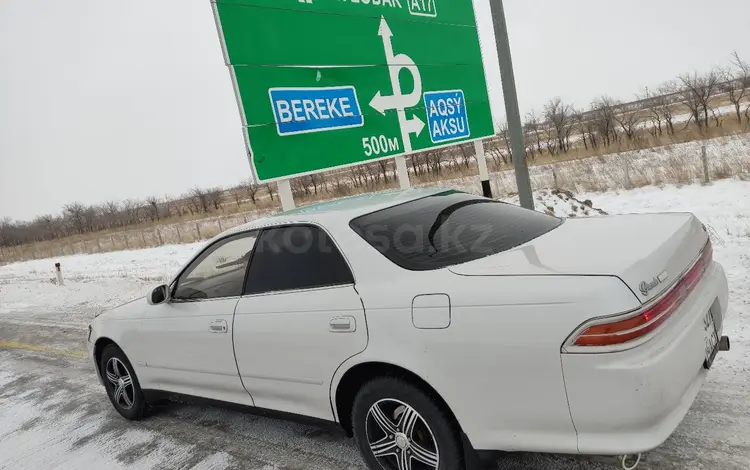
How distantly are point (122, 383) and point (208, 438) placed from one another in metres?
1.12

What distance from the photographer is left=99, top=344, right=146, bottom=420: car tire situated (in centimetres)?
458

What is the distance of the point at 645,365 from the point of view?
2111 mm

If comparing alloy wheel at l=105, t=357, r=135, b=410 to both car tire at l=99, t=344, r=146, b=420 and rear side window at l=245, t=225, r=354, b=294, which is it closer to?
car tire at l=99, t=344, r=146, b=420

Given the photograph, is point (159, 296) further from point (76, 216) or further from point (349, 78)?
point (76, 216)

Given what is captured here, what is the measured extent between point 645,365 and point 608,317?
23 cm

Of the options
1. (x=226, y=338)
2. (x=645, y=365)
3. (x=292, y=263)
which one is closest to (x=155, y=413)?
(x=226, y=338)

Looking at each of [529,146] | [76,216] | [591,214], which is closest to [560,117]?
[529,146]

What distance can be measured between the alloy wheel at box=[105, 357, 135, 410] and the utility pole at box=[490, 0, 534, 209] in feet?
16.2

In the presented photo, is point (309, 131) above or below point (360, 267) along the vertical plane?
above

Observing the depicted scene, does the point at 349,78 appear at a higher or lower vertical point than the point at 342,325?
higher

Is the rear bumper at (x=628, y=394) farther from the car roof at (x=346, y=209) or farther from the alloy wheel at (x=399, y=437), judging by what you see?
the car roof at (x=346, y=209)

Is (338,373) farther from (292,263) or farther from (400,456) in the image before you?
(292,263)

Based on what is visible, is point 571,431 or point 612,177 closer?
point 571,431

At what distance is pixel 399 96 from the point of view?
7.54m
